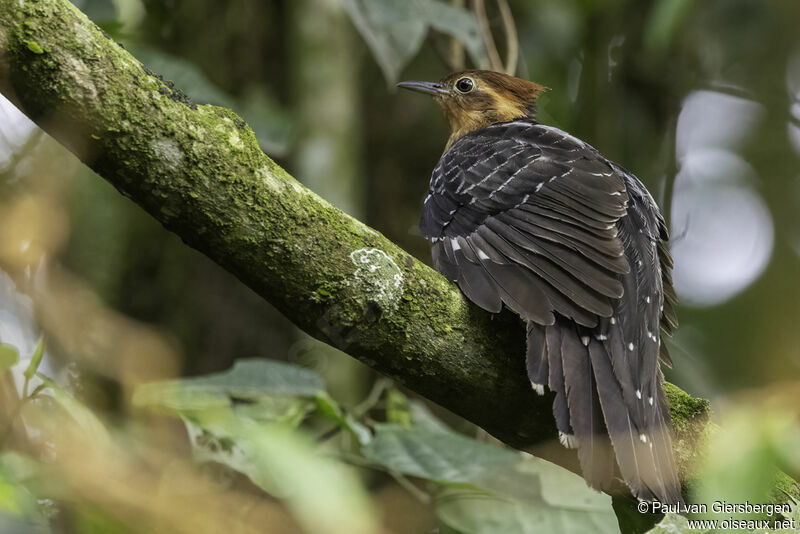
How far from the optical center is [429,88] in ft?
15.9

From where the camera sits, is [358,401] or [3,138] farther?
[358,401]

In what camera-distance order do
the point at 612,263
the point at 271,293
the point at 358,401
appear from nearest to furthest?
the point at 271,293, the point at 612,263, the point at 358,401

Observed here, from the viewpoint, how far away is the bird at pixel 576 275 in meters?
2.51

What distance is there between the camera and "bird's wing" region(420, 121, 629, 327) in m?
2.81

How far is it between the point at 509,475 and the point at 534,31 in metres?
A: 3.61

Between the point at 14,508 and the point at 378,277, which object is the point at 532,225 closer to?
the point at 378,277

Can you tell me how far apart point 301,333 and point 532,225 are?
82.7 inches

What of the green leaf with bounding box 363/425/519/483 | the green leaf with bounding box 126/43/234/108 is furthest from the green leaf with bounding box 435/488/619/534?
the green leaf with bounding box 126/43/234/108

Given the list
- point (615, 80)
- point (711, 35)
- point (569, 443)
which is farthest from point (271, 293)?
point (711, 35)

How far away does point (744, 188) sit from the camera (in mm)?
6844

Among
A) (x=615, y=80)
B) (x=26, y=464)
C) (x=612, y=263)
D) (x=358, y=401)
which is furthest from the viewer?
(x=615, y=80)

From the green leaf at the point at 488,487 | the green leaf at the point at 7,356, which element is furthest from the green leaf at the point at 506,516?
the green leaf at the point at 7,356

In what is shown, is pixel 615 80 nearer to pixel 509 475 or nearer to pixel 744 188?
pixel 744 188

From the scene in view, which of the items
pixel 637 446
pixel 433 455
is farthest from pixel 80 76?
pixel 433 455
